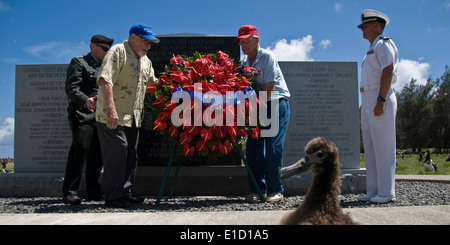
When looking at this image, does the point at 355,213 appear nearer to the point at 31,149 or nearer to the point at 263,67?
the point at 263,67

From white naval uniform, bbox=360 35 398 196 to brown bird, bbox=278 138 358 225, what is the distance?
253cm

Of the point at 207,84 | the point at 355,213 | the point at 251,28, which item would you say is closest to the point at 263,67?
the point at 251,28

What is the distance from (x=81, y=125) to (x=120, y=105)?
104 centimetres

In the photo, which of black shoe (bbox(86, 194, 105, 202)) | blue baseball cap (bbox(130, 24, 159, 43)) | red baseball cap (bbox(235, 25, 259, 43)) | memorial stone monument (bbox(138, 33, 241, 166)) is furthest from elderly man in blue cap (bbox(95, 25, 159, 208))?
memorial stone monument (bbox(138, 33, 241, 166))

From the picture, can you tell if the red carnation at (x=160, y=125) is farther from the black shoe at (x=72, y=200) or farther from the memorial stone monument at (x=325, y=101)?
the memorial stone monument at (x=325, y=101)

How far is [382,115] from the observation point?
404 centimetres

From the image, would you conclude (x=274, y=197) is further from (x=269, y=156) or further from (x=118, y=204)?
(x=118, y=204)

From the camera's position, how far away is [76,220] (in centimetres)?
264

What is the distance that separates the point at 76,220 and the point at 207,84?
1989 millimetres

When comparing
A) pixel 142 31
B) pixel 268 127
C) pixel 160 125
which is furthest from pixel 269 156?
pixel 142 31

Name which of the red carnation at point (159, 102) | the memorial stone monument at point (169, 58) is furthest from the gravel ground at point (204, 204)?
the red carnation at point (159, 102)

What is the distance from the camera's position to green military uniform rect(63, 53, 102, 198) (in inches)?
175

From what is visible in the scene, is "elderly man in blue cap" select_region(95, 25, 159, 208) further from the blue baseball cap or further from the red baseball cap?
the red baseball cap
